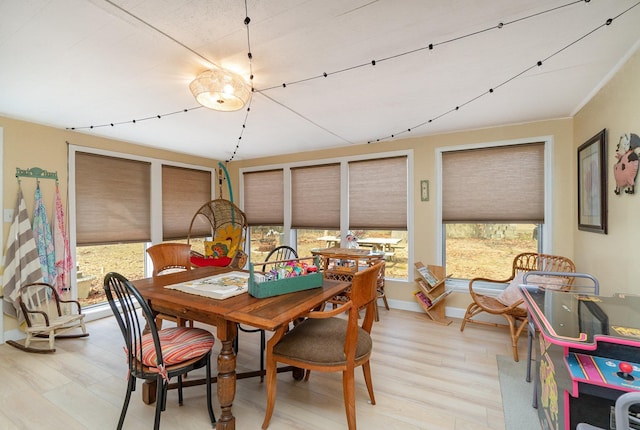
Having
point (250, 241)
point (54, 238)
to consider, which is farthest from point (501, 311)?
point (54, 238)

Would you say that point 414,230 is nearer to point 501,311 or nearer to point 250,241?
point 501,311

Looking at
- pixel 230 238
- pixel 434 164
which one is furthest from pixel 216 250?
pixel 434 164

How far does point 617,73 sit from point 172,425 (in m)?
3.92

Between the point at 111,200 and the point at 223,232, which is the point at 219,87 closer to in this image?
the point at 223,232

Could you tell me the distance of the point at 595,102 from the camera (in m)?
2.45

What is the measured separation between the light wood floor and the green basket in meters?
0.82

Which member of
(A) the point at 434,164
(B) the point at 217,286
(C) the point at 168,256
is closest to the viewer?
(B) the point at 217,286

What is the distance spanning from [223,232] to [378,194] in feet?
7.70

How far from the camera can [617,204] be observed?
81.0 inches

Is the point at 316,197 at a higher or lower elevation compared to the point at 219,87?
lower

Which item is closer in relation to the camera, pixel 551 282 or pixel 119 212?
pixel 551 282

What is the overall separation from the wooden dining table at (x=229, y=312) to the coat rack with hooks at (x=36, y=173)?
2.52m

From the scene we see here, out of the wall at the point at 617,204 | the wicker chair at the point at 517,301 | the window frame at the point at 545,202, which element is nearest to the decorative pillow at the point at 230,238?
the window frame at the point at 545,202

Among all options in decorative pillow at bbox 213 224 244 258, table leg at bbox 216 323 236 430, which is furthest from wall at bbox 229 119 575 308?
table leg at bbox 216 323 236 430
